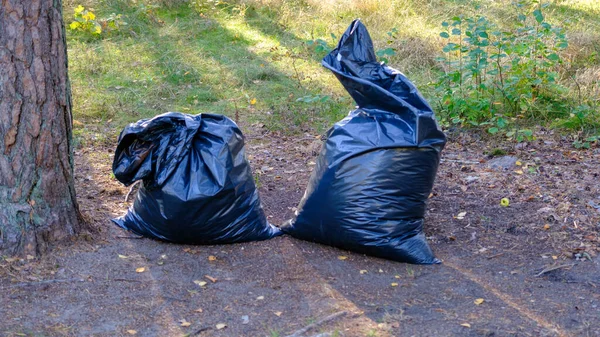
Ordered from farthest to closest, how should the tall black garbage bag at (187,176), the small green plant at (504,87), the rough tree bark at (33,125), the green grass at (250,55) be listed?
1. the green grass at (250,55)
2. the small green plant at (504,87)
3. the tall black garbage bag at (187,176)
4. the rough tree bark at (33,125)

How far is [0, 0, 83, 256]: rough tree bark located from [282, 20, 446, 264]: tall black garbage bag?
1.24m

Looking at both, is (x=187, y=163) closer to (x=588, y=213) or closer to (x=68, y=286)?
(x=68, y=286)

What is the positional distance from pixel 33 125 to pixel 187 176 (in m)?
0.76

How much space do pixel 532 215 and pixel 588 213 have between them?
1.06 ft

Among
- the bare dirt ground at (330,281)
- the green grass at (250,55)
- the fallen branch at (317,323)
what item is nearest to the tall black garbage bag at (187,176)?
the bare dirt ground at (330,281)

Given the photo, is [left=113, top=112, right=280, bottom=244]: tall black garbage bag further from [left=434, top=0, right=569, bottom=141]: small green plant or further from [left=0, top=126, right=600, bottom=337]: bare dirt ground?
[left=434, top=0, right=569, bottom=141]: small green plant

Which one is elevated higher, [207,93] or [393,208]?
[393,208]

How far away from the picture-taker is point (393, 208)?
3340mm

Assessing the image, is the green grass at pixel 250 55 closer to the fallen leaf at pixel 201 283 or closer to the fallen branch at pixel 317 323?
the fallen leaf at pixel 201 283

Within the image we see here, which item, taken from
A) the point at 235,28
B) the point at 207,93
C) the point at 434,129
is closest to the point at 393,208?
the point at 434,129

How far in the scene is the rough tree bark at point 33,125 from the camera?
9.66ft

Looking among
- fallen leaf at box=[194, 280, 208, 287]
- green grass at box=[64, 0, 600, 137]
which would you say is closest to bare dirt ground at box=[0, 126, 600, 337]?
fallen leaf at box=[194, 280, 208, 287]

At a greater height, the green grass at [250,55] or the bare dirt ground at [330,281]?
the bare dirt ground at [330,281]

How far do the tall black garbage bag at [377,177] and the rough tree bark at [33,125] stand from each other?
1235 mm
